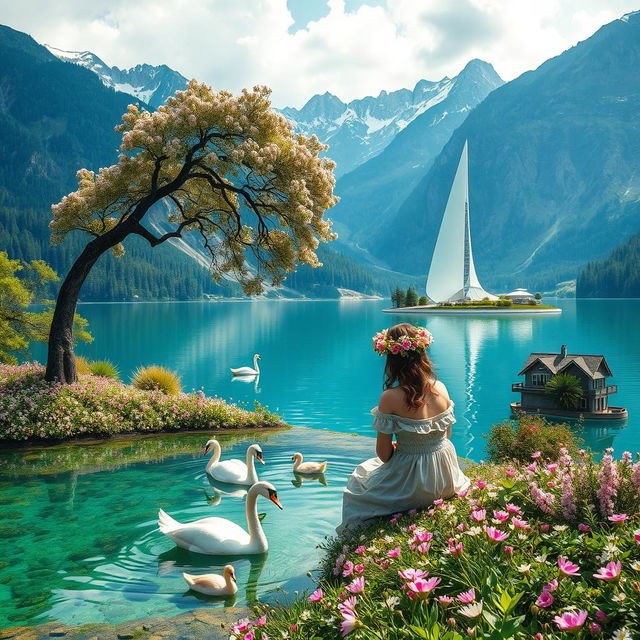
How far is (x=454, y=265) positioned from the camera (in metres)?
130

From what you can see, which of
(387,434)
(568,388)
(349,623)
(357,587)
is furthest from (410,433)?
(568,388)

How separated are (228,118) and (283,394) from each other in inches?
806

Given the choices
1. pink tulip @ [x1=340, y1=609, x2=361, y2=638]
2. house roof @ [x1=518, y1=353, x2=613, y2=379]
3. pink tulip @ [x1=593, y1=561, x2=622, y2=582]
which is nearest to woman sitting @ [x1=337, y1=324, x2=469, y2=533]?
pink tulip @ [x1=340, y1=609, x2=361, y2=638]

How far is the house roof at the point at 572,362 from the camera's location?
25.2 metres

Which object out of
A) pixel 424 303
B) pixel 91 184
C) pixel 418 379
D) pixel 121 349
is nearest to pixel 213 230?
pixel 91 184

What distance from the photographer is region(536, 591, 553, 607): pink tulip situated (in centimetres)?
349

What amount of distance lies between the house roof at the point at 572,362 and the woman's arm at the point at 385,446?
68.6 feet

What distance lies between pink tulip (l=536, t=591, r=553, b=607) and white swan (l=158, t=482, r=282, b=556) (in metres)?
4.86

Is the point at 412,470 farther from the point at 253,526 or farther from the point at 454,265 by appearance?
the point at 454,265

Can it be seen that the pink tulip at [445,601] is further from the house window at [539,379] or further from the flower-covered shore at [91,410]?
the house window at [539,379]

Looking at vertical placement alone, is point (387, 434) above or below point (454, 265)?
below

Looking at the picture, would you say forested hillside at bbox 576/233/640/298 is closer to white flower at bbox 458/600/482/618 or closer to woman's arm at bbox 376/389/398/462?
woman's arm at bbox 376/389/398/462

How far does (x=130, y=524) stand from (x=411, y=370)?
5649 millimetres

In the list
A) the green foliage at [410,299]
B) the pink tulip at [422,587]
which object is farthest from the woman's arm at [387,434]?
the green foliage at [410,299]
